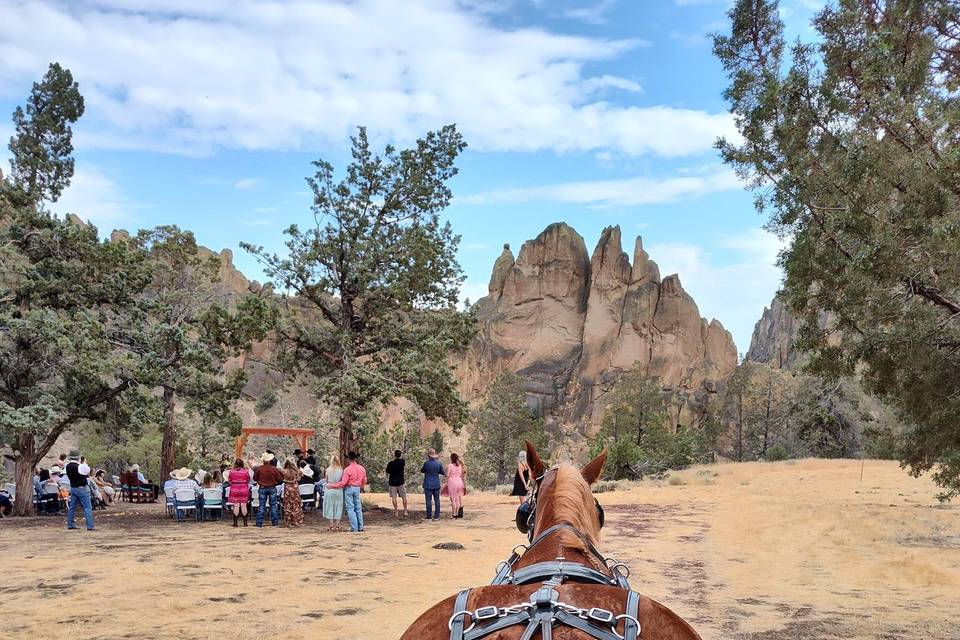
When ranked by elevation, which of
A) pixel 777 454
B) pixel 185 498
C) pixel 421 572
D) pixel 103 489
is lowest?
pixel 777 454

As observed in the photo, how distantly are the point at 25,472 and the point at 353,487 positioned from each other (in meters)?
8.56

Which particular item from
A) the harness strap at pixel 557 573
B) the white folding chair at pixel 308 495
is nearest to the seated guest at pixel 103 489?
the white folding chair at pixel 308 495

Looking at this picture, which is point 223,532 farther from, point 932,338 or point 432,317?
point 932,338

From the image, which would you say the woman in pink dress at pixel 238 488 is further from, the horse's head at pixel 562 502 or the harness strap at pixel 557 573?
the harness strap at pixel 557 573

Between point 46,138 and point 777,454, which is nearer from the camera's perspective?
point 46,138

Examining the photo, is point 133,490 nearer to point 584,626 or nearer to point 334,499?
point 334,499

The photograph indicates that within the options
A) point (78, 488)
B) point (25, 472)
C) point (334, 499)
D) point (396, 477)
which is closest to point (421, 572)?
point (334, 499)

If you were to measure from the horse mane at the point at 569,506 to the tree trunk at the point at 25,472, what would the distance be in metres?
16.7

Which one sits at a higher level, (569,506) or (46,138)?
(46,138)

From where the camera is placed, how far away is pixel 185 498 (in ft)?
52.0

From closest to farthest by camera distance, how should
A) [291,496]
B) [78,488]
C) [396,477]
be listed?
[78,488] < [291,496] < [396,477]

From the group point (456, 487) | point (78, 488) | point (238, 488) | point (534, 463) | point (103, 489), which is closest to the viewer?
point (534, 463)

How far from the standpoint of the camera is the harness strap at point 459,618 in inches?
83.4

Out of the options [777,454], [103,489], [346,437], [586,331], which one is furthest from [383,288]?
[586,331]
